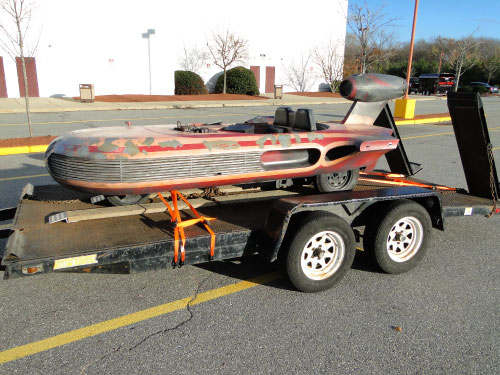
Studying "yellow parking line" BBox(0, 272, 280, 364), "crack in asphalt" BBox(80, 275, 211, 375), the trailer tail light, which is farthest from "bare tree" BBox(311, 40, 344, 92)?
the trailer tail light

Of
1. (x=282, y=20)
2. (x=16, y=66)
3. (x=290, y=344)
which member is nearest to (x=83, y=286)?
(x=290, y=344)

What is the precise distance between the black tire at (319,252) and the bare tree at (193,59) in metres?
27.3

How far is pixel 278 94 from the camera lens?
28.4m

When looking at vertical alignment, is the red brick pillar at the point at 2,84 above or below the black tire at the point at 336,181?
above

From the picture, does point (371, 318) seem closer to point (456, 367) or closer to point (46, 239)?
point (456, 367)

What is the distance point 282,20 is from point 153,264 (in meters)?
31.4

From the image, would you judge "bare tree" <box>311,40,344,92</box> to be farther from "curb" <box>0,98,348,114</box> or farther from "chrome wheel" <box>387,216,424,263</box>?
"chrome wheel" <box>387,216,424,263</box>

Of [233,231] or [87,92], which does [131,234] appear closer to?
[233,231]

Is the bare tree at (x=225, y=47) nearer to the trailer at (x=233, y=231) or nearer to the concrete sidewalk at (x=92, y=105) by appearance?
the concrete sidewalk at (x=92, y=105)

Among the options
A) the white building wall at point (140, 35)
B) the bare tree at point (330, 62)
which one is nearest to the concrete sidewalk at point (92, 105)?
the white building wall at point (140, 35)

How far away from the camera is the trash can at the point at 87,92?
72.2 feet

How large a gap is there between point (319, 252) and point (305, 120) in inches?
61.8

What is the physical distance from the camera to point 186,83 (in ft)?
91.9

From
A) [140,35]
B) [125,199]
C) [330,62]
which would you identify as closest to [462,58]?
[330,62]
